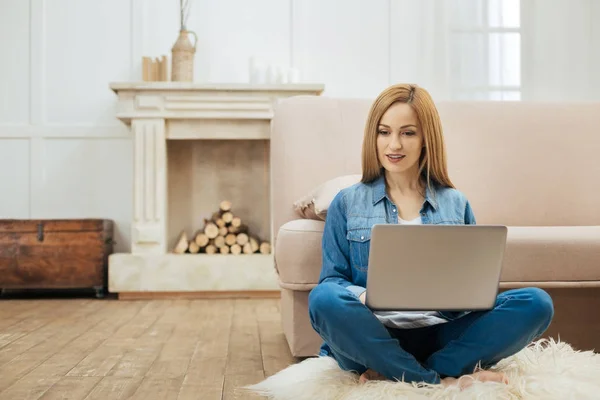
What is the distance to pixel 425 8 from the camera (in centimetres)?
461

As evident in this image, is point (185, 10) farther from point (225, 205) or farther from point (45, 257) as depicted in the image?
point (45, 257)

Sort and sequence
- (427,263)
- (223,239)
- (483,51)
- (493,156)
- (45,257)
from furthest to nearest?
1. (483,51)
2. (223,239)
3. (45,257)
4. (493,156)
5. (427,263)

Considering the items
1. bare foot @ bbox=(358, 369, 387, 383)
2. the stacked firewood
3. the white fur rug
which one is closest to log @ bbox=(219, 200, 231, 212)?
the stacked firewood

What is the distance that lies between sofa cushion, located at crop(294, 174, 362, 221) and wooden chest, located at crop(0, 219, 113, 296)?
6.87 feet

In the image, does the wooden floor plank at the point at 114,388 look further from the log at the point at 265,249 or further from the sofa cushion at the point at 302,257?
the log at the point at 265,249

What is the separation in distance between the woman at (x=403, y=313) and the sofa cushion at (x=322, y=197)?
0.25 m

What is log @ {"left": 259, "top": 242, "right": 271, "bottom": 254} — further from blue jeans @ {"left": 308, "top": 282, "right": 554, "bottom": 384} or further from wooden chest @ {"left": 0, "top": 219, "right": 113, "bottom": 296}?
blue jeans @ {"left": 308, "top": 282, "right": 554, "bottom": 384}

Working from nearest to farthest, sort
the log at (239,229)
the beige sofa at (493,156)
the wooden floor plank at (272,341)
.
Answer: the wooden floor plank at (272,341) < the beige sofa at (493,156) < the log at (239,229)

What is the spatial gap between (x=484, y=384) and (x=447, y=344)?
125 millimetres

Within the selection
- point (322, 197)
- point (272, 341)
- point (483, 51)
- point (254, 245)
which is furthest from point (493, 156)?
point (483, 51)

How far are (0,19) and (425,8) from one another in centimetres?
272

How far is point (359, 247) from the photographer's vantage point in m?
1.66

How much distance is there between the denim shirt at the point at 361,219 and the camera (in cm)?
166

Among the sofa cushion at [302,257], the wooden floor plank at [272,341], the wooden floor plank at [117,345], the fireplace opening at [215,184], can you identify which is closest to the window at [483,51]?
the fireplace opening at [215,184]
